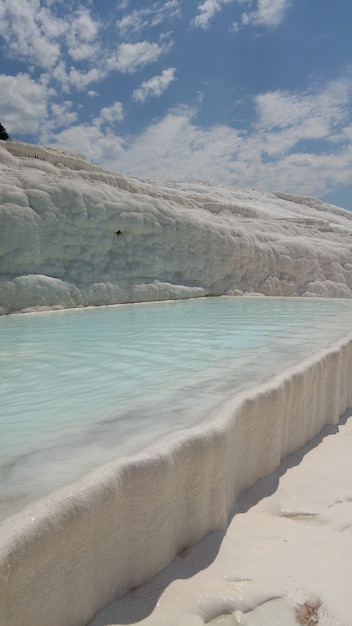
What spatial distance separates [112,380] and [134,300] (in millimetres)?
6694

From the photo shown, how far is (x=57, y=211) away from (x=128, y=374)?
644cm

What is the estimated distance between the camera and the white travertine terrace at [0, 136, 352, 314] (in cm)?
834

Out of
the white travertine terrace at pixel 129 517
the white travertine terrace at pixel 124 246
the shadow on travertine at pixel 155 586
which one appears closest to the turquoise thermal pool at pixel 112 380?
the white travertine terrace at pixel 129 517

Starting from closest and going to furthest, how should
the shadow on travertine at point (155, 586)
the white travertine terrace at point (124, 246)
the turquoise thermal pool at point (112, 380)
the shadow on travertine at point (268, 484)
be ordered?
the shadow on travertine at point (155, 586)
the turquoise thermal pool at point (112, 380)
the shadow on travertine at point (268, 484)
the white travertine terrace at point (124, 246)

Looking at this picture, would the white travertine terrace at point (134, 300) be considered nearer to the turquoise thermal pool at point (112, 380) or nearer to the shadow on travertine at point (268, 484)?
the shadow on travertine at point (268, 484)

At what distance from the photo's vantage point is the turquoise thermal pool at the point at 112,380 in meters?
1.86

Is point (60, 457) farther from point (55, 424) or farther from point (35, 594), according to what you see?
point (35, 594)

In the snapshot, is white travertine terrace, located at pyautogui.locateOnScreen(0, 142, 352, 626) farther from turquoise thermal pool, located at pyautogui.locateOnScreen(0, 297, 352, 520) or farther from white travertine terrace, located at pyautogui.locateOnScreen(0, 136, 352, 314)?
turquoise thermal pool, located at pyautogui.locateOnScreen(0, 297, 352, 520)

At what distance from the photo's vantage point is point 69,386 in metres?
2.95

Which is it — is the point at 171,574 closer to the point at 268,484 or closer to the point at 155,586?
the point at 155,586

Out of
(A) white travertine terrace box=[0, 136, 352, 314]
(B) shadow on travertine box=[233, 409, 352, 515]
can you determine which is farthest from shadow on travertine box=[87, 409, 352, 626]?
(A) white travertine terrace box=[0, 136, 352, 314]

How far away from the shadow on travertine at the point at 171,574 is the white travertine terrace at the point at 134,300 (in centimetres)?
3

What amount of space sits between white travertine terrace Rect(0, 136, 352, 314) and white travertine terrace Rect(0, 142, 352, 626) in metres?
0.03

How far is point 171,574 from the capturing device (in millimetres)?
1657
